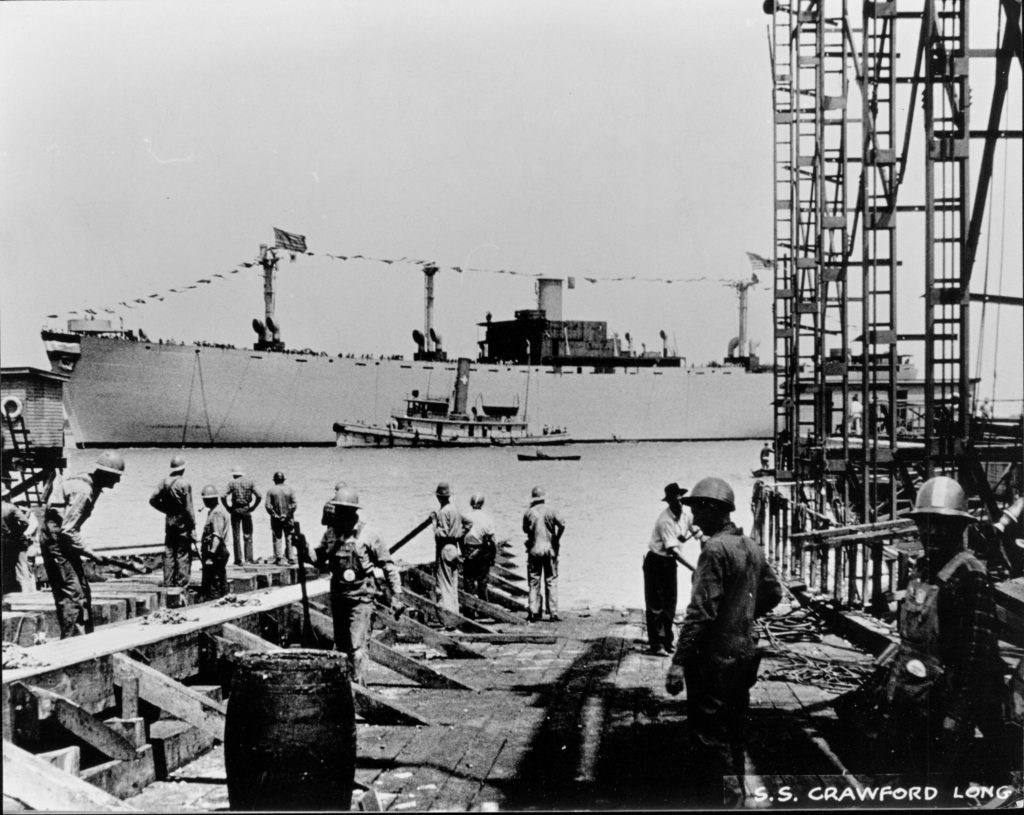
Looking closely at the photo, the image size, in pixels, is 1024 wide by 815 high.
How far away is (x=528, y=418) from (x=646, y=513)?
148 feet

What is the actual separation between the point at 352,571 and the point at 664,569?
11.9 ft

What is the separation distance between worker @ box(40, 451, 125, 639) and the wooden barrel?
13.3ft

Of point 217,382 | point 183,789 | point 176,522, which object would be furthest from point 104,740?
point 217,382

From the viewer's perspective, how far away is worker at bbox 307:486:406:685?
8.59 meters

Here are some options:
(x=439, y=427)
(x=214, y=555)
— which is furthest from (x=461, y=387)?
(x=214, y=555)

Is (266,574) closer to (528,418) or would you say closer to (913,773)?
(913,773)

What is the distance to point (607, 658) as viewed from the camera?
1070 cm

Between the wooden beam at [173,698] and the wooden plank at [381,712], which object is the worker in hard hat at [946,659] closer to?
the wooden plank at [381,712]

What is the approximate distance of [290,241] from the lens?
61.6 m

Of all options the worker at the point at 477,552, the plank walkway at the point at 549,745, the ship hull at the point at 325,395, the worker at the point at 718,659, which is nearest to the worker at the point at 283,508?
the worker at the point at 477,552

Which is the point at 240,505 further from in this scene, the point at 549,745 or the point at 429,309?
the point at 429,309

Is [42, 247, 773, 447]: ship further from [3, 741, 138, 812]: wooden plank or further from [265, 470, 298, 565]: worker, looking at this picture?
[3, 741, 138, 812]: wooden plank

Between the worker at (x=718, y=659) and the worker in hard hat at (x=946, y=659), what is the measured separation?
78cm

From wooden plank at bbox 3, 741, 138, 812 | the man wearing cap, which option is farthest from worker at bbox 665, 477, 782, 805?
the man wearing cap
